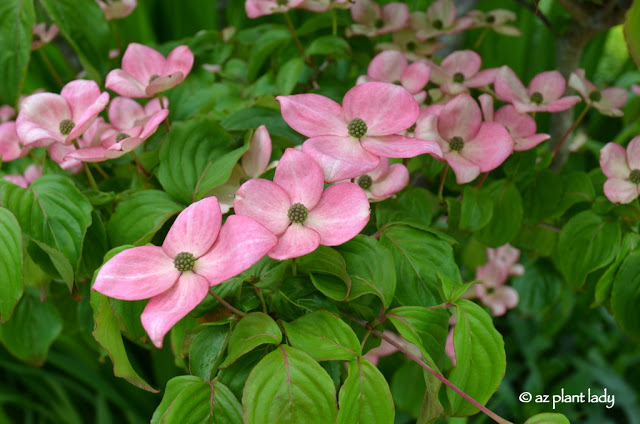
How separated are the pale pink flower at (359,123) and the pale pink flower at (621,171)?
23 cm

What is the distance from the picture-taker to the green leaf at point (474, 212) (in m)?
0.55

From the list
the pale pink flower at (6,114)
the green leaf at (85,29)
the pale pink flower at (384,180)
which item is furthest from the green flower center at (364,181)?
the pale pink flower at (6,114)

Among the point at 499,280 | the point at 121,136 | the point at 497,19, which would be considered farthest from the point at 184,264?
the point at 499,280

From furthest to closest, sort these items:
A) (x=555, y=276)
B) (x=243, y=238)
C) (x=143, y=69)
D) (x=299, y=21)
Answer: (x=299, y=21)
(x=555, y=276)
(x=143, y=69)
(x=243, y=238)

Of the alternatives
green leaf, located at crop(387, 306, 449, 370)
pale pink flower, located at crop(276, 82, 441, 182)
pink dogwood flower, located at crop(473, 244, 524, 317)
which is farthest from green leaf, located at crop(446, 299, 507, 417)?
pink dogwood flower, located at crop(473, 244, 524, 317)

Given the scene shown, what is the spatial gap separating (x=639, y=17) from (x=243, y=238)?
33 cm

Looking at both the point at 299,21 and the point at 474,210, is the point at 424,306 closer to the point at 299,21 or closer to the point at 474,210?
the point at 474,210

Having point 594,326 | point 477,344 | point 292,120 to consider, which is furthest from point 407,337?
point 594,326

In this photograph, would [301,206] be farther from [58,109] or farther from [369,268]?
[58,109]

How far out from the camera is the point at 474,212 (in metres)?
0.55

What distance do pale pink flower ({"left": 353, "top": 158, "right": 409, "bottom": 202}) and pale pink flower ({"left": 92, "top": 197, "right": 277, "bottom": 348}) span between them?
17 centimetres

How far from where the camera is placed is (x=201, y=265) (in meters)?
0.36

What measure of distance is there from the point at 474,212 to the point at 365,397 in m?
0.27

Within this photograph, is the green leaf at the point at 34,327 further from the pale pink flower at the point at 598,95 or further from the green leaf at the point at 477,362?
the pale pink flower at the point at 598,95
